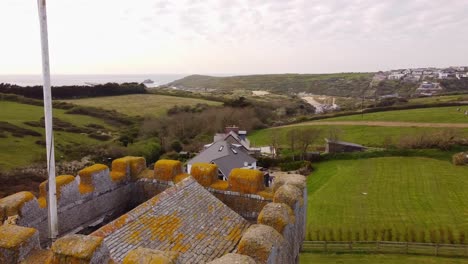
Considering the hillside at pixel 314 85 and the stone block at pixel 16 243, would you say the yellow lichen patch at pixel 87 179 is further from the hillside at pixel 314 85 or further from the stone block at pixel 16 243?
the hillside at pixel 314 85

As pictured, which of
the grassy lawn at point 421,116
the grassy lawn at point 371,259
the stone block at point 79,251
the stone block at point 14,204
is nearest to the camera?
the stone block at point 79,251

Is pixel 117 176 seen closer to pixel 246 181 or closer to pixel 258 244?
pixel 246 181

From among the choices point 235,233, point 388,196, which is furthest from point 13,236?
point 388,196

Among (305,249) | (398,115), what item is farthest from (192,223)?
(398,115)

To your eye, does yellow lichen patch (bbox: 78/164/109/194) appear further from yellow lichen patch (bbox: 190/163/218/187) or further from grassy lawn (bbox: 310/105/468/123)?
grassy lawn (bbox: 310/105/468/123)

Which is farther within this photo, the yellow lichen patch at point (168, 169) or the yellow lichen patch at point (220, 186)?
the yellow lichen patch at point (168, 169)

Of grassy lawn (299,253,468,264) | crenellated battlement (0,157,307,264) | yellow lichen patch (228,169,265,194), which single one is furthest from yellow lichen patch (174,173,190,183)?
grassy lawn (299,253,468,264)

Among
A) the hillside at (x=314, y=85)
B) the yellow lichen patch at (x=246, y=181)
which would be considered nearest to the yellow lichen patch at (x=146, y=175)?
the yellow lichen patch at (x=246, y=181)
